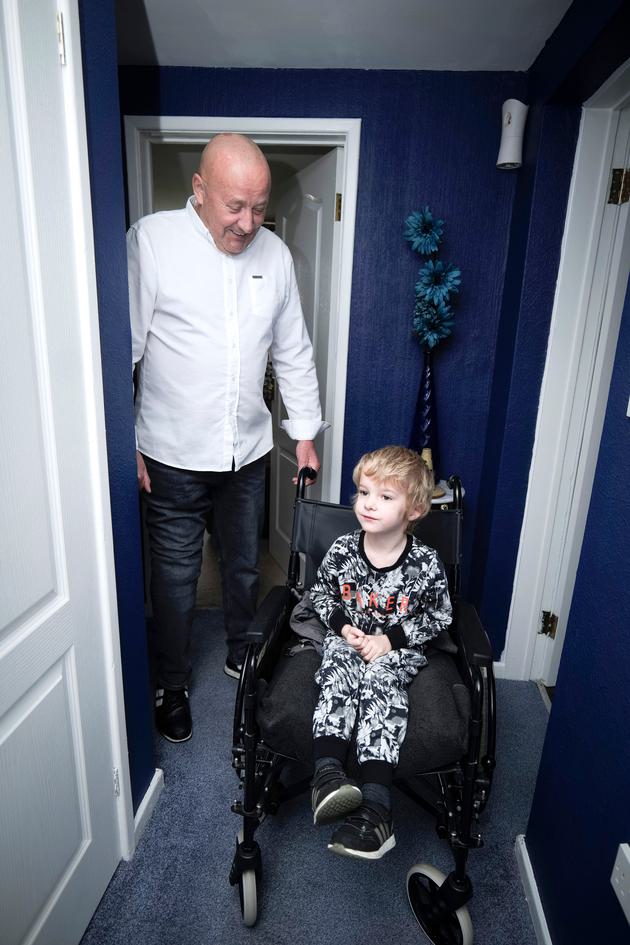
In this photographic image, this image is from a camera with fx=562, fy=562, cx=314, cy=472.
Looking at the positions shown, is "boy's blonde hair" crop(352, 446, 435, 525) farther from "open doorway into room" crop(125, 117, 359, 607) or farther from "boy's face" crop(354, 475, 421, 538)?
"open doorway into room" crop(125, 117, 359, 607)

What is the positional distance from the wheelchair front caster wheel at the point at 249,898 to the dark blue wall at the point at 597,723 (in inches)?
26.7

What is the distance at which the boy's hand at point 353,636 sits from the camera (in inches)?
54.4

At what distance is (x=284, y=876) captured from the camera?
4.79ft

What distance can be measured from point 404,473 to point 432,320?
102cm

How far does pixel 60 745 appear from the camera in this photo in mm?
1150

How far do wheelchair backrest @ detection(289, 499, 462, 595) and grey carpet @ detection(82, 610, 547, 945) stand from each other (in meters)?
0.70

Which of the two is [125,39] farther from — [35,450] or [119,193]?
[35,450]

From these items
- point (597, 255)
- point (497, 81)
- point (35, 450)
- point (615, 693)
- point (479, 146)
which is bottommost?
point (615, 693)

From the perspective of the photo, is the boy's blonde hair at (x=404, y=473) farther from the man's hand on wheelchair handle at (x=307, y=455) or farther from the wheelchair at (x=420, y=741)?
the man's hand on wheelchair handle at (x=307, y=455)

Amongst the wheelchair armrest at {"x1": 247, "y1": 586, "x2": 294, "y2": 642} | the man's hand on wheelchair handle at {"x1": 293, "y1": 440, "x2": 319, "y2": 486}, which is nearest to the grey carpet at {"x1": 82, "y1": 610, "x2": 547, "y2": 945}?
the wheelchair armrest at {"x1": 247, "y1": 586, "x2": 294, "y2": 642}

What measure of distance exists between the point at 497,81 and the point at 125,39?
4.45ft

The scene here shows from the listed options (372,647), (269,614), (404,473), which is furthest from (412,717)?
(404,473)

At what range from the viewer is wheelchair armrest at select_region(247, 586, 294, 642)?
4.34 ft

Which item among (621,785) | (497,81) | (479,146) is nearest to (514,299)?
(479,146)
